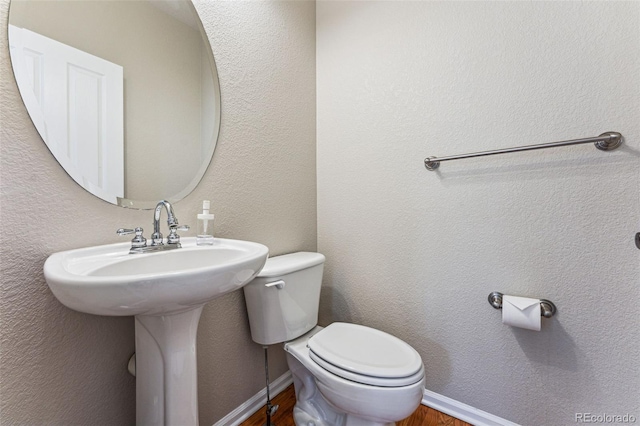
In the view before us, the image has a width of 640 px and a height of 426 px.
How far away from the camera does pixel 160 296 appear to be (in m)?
0.57

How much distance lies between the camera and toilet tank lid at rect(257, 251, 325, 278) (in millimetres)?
1118

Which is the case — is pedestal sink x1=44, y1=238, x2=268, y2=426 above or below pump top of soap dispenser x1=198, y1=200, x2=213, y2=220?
below

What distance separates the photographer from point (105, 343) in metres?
0.85

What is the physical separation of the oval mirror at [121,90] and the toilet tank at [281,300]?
0.46 m

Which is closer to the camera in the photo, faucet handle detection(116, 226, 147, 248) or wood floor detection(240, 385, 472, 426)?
faucet handle detection(116, 226, 147, 248)

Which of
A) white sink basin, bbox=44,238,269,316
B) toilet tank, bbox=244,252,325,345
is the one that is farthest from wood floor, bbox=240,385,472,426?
white sink basin, bbox=44,238,269,316

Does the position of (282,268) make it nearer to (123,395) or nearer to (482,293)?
(123,395)

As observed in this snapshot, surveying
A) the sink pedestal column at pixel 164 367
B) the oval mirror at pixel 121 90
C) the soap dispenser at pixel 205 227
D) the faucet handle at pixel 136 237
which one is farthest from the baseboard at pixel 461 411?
the oval mirror at pixel 121 90

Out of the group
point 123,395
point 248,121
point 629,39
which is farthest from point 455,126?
point 123,395

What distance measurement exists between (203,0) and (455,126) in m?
1.15

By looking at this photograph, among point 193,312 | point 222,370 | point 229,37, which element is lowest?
point 222,370

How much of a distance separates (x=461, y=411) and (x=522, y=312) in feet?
1.88

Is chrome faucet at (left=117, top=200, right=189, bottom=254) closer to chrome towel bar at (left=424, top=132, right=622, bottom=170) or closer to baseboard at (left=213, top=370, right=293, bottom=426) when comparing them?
baseboard at (left=213, top=370, right=293, bottom=426)

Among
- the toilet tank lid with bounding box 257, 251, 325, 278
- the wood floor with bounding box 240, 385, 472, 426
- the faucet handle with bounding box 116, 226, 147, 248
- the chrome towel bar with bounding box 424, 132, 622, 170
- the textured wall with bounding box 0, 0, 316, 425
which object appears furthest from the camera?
the wood floor with bounding box 240, 385, 472, 426
